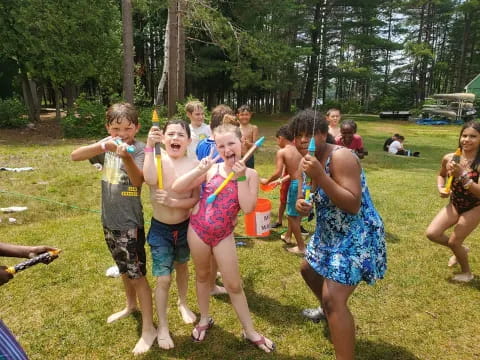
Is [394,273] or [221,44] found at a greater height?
[221,44]

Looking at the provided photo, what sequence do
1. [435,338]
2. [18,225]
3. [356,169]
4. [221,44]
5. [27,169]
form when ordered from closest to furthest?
1. [356,169]
2. [435,338]
3. [18,225]
4. [27,169]
5. [221,44]

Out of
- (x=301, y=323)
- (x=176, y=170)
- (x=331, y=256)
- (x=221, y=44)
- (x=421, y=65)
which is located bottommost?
(x=301, y=323)

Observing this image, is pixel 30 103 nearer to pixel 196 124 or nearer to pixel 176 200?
pixel 196 124

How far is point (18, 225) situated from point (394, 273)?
17.6 feet

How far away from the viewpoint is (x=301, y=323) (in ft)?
10.5

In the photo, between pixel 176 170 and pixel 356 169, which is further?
pixel 176 170

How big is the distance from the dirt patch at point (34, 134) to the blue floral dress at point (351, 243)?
14128 millimetres

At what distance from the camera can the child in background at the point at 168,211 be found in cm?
262

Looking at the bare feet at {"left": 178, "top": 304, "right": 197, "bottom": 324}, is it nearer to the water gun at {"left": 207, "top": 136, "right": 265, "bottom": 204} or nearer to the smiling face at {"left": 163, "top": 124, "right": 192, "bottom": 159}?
the water gun at {"left": 207, "top": 136, "right": 265, "bottom": 204}

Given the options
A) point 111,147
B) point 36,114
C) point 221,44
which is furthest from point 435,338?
point 36,114

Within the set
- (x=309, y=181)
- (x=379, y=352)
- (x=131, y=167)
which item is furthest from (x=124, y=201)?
(x=379, y=352)

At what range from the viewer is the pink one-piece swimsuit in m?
2.54

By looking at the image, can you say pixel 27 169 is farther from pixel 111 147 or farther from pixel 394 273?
pixel 394 273

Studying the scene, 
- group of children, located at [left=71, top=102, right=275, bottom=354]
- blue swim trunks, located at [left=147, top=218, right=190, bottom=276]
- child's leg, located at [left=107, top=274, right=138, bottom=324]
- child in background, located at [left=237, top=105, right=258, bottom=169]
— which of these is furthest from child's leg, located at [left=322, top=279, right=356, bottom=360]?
child in background, located at [left=237, top=105, right=258, bottom=169]
